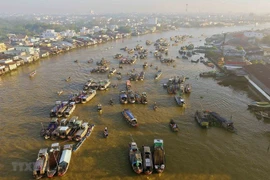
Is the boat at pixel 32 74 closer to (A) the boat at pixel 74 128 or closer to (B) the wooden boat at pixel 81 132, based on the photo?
(A) the boat at pixel 74 128

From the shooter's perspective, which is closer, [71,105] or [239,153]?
[239,153]

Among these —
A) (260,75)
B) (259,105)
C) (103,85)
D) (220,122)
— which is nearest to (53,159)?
(103,85)

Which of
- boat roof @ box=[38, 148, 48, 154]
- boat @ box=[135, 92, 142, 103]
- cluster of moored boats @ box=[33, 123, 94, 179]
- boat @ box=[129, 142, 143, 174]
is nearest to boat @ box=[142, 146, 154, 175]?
boat @ box=[129, 142, 143, 174]

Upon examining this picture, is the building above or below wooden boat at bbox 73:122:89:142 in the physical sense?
above

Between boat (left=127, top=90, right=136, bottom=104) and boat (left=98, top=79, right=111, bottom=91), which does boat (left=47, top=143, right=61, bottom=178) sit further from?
boat (left=98, top=79, right=111, bottom=91)

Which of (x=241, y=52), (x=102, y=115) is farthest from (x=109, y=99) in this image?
(x=241, y=52)

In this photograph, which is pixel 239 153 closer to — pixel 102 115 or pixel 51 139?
pixel 102 115
